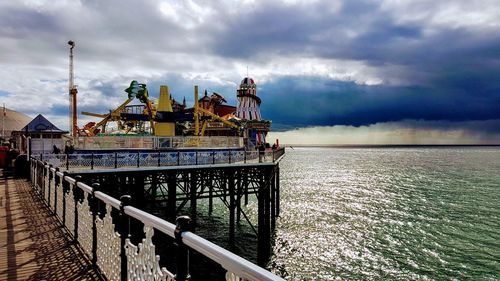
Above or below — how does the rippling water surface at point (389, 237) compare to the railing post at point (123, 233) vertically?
below

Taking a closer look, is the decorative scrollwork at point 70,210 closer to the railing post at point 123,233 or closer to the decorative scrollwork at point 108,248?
the decorative scrollwork at point 108,248

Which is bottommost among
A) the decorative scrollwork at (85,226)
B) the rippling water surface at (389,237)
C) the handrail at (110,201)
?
the rippling water surface at (389,237)

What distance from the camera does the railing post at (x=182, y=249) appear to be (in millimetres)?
3232

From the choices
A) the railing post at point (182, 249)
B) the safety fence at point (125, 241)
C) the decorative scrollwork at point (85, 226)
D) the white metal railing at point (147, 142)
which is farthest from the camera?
the white metal railing at point (147, 142)

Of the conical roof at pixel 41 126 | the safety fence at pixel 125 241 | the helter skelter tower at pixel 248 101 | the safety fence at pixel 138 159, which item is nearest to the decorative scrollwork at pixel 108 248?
the safety fence at pixel 125 241

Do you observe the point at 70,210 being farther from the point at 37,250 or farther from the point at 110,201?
the point at 110,201

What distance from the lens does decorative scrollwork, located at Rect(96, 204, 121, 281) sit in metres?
5.09

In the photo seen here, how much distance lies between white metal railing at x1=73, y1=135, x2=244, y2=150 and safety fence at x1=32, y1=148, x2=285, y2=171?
3.69m

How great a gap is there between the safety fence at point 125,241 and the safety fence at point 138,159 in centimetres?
1089

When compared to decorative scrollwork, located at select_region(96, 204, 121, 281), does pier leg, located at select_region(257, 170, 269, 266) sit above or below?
below

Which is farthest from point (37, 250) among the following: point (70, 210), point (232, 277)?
point (232, 277)

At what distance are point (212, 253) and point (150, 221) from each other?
129 centimetres

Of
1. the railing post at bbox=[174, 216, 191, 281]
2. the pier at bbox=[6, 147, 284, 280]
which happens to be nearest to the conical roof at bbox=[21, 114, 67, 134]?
the pier at bbox=[6, 147, 284, 280]

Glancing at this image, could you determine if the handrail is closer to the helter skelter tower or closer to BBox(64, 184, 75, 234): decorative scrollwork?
BBox(64, 184, 75, 234): decorative scrollwork
